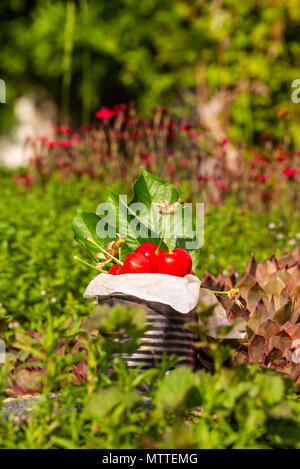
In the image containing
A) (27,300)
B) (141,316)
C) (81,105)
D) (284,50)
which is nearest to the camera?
(141,316)

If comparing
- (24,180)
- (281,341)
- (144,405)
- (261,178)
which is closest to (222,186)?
(261,178)

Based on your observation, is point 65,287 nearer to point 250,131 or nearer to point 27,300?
point 27,300

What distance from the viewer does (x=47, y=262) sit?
3643 mm

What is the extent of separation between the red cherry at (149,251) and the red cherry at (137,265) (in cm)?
3

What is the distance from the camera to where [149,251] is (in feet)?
7.89

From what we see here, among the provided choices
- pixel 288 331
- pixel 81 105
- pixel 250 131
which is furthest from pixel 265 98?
pixel 288 331

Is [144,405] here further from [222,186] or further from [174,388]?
[222,186]

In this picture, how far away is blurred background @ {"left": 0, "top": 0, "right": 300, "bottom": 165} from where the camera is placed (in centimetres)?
1073

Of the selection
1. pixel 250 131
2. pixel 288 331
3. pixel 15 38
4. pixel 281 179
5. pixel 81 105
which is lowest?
pixel 288 331

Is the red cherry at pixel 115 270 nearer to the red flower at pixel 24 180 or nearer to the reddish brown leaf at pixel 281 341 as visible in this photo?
the reddish brown leaf at pixel 281 341

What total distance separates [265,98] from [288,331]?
29.5 feet

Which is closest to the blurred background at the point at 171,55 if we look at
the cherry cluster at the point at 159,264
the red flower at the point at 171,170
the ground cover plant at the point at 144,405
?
the red flower at the point at 171,170

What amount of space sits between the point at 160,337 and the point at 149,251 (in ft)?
1.22

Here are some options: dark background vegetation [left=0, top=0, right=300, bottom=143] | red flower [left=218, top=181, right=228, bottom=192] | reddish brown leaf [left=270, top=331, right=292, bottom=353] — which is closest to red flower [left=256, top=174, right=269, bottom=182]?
red flower [left=218, top=181, right=228, bottom=192]
